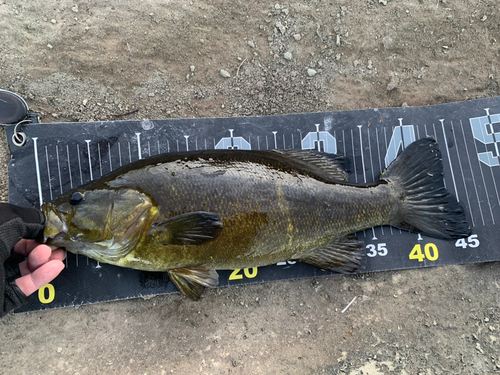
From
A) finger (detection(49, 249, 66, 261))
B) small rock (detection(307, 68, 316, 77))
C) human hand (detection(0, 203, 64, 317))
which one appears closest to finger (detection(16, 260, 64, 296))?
human hand (detection(0, 203, 64, 317))

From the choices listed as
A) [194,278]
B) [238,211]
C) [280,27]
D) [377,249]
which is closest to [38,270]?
[194,278]

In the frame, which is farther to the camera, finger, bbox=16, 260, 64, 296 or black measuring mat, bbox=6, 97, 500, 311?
black measuring mat, bbox=6, 97, 500, 311

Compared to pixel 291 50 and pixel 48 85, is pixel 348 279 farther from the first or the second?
pixel 48 85

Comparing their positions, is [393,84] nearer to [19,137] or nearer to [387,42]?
[387,42]

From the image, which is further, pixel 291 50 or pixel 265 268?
pixel 291 50

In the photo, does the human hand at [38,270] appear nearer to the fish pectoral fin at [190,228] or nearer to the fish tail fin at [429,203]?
the fish pectoral fin at [190,228]

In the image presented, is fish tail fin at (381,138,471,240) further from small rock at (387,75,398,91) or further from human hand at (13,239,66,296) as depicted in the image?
human hand at (13,239,66,296)

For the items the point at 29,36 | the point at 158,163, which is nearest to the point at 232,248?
the point at 158,163
